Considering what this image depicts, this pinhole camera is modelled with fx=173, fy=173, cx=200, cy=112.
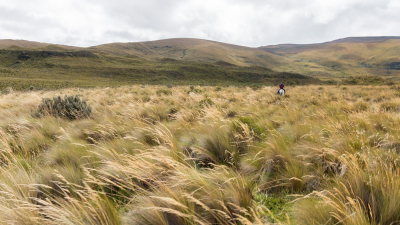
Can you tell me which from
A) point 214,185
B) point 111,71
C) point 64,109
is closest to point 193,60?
point 111,71

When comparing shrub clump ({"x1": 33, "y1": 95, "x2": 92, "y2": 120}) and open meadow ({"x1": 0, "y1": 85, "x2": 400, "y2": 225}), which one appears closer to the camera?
open meadow ({"x1": 0, "y1": 85, "x2": 400, "y2": 225})

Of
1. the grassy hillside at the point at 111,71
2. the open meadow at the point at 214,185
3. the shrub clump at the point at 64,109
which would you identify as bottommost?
the open meadow at the point at 214,185

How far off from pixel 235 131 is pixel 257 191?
1382 millimetres

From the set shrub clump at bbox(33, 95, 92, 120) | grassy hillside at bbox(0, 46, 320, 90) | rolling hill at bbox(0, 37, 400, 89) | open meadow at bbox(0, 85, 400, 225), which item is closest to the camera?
open meadow at bbox(0, 85, 400, 225)

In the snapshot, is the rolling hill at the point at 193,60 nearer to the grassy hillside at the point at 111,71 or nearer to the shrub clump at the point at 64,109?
the grassy hillside at the point at 111,71

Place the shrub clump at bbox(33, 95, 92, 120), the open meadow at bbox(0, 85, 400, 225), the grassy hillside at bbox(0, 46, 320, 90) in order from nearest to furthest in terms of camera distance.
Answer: the open meadow at bbox(0, 85, 400, 225)
the shrub clump at bbox(33, 95, 92, 120)
the grassy hillside at bbox(0, 46, 320, 90)

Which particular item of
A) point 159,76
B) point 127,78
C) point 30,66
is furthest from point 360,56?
point 30,66

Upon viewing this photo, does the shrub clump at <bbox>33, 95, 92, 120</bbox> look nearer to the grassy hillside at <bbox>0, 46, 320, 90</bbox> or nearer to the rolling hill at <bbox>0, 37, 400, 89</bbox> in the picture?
the grassy hillside at <bbox>0, 46, 320, 90</bbox>

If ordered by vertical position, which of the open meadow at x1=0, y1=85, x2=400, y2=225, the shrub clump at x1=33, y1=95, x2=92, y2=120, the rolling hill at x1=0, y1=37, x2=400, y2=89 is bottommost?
the open meadow at x1=0, y1=85, x2=400, y2=225

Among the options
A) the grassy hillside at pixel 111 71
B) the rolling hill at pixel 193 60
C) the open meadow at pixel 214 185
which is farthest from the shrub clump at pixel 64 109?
the rolling hill at pixel 193 60

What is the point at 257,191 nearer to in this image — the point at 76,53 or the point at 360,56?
the point at 76,53

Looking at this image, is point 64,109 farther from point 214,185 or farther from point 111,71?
point 111,71

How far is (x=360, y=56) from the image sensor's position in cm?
18450

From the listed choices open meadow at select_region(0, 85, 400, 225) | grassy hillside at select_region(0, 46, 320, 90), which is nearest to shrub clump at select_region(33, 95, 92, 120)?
open meadow at select_region(0, 85, 400, 225)
